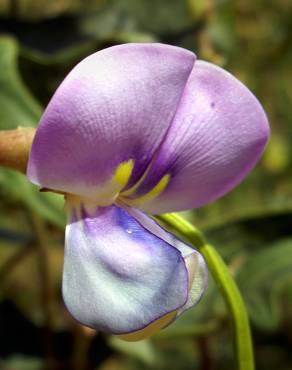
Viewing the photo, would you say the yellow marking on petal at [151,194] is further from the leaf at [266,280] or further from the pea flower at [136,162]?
the leaf at [266,280]

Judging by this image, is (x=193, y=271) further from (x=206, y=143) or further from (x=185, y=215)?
(x=185, y=215)

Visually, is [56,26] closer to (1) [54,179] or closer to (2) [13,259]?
(2) [13,259]

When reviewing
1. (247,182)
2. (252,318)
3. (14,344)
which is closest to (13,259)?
(14,344)

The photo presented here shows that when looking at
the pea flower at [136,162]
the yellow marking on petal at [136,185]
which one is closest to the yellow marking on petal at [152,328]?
the pea flower at [136,162]

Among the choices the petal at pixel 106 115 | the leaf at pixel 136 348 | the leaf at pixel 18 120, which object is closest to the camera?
the petal at pixel 106 115

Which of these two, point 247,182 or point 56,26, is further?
point 247,182

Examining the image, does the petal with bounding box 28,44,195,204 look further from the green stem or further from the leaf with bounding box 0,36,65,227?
the leaf with bounding box 0,36,65,227
